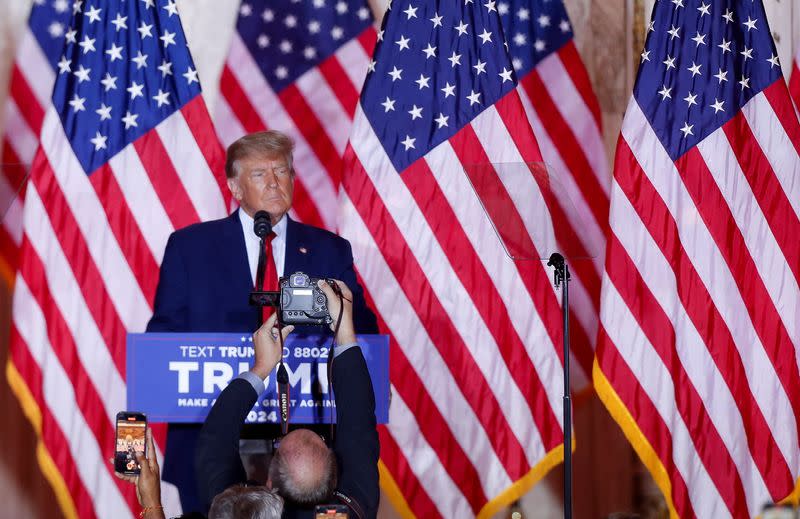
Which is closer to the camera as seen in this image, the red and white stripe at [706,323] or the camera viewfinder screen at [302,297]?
the camera viewfinder screen at [302,297]

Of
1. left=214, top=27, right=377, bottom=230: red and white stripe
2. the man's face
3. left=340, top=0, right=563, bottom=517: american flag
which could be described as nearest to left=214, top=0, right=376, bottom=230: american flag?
left=214, top=27, right=377, bottom=230: red and white stripe

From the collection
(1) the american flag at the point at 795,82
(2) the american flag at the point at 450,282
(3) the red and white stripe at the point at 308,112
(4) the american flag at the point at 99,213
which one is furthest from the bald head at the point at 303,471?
(1) the american flag at the point at 795,82

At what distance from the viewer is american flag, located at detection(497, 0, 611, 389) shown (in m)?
5.43

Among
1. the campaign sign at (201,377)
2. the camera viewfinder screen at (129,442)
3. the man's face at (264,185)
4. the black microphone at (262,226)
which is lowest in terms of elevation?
the camera viewfinder screen at (129,442)

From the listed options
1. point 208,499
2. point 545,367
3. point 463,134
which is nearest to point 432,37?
point 463,134

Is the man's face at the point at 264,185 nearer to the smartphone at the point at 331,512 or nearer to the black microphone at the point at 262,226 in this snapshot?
the black microphone at the point at 262,226

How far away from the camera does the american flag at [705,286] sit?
4.90 meters

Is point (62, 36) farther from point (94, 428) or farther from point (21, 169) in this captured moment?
point (94, 428)

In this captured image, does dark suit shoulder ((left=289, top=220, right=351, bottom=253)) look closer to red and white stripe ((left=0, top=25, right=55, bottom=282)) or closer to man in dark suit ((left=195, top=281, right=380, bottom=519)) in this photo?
man in dark suit ((left=195, top=281, right=380, bottom=519))

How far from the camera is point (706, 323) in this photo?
193 inches

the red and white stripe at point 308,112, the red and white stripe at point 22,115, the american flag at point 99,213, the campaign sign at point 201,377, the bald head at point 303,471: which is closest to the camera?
the bald head at point 303,471

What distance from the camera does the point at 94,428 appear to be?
4.88 meters

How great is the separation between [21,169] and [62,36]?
0.71m

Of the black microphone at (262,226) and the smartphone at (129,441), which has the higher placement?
the black microphone at (262,226)
